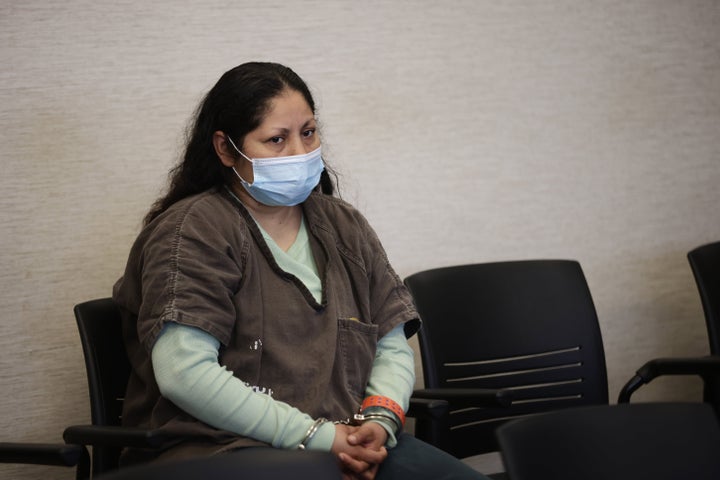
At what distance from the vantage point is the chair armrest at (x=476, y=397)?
1715 mm

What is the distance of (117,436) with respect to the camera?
145 centimetres

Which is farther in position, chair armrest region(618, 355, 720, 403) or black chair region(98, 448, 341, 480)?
chair armrest region(618, 355, 720, 403)

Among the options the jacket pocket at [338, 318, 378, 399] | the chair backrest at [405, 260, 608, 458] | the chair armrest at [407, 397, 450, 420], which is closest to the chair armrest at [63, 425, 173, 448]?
the jacket pocket at [338, 318, 378, 399]

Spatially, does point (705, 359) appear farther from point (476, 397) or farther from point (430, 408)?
point (430, 408)

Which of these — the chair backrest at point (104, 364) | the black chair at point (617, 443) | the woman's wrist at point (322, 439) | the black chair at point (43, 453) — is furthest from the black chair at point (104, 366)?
the black chair at point (617, 443)

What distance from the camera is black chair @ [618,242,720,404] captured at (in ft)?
6.22

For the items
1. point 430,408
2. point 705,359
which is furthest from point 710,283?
point 430,408

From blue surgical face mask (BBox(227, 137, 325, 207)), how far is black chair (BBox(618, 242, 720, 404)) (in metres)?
0.94

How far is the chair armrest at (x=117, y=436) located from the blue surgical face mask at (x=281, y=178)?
1.85 ft

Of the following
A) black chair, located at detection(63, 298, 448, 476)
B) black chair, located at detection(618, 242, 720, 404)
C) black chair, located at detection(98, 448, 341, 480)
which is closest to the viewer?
black chair, located at detection(98, 448, 341, 480)

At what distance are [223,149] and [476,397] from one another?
2.63 feet

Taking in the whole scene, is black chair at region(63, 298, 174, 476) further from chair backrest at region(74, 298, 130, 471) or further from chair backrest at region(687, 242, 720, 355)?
chair backrest at region(687, 242, 720, 355)

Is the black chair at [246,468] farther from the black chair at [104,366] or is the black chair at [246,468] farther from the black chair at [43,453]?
the black chair at [104,366]

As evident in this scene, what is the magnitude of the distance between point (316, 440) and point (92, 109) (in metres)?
1.18
